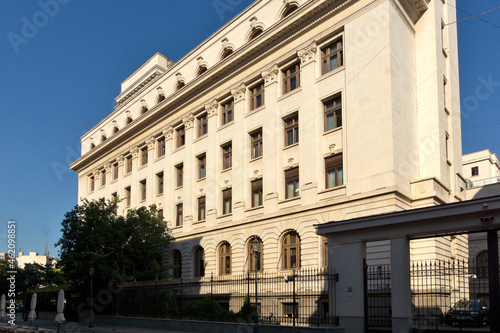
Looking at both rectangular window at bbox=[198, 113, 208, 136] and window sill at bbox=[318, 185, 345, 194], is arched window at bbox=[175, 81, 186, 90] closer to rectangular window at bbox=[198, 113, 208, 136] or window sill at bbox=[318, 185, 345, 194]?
rectangular window at bbox=[198, 113, 208, 136]

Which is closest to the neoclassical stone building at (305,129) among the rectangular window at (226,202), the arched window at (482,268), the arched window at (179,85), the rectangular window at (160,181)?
the arched window at (179,85)

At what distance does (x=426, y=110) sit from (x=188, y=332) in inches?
775

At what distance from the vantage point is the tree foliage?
36969 millimetres

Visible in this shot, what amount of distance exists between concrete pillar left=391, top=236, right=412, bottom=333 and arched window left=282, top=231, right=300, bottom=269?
49.8 feet

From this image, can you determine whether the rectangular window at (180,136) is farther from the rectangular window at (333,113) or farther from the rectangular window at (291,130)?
the rectangular window at (333,113)

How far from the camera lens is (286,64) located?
118 feet

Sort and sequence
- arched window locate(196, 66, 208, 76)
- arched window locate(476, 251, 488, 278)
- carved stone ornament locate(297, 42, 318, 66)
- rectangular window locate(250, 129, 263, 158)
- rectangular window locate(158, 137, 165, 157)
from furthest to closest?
rectangular window locate(158, 137, 165, 157), arched window locate(196, 66, 208, 76), rectangular window locate(250, 129, 263, 158), carved stone ornament locate(297, 42, 318, 66), arched window locate(476, 251, 488, 278)

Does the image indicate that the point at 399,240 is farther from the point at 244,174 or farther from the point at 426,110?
the point at 244,174

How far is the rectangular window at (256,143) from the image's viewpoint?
3741cm

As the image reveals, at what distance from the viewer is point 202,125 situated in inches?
1738

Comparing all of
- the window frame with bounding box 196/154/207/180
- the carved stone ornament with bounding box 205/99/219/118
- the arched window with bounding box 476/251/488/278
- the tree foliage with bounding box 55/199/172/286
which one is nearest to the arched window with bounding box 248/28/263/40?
the carved stone ornament with bounding box 205/99/219/118

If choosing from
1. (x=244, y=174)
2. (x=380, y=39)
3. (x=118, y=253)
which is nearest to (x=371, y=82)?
(x=380, y=39)

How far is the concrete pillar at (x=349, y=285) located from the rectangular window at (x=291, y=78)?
716 inches

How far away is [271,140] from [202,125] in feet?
33.5
